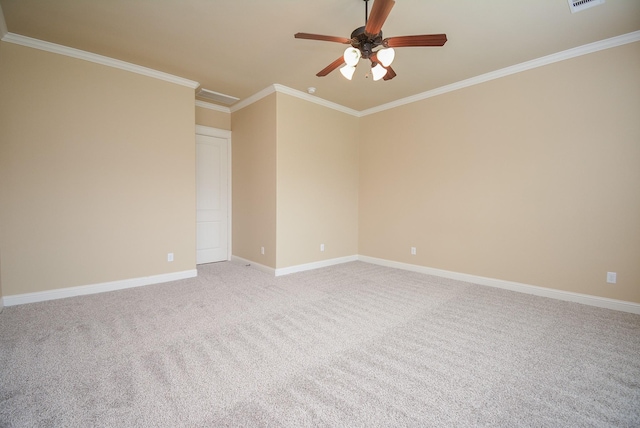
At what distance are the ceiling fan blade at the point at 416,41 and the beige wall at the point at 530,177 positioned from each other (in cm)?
217

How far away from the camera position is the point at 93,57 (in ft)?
11.4

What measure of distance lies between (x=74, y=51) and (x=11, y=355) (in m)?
3.24

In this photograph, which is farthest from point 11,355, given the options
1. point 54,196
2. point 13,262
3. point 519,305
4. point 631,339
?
point 631,339

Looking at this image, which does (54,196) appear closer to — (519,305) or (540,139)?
(519,305)

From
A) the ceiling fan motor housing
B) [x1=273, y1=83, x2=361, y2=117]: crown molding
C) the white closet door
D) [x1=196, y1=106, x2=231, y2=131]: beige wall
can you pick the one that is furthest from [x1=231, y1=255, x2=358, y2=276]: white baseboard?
the ceiling fan motor housing

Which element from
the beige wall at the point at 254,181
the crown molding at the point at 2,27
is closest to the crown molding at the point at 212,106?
the beige wall at the point at 254,181

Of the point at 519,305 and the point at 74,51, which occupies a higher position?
the point at 74,51

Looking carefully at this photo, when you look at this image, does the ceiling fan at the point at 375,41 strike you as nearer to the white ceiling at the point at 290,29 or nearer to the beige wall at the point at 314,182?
the white ceiling at the point at 290,29

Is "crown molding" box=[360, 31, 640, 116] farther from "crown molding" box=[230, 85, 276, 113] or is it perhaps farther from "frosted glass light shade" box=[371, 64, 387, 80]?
"frosted glass light shade" box=[371, 64, 387, 80]

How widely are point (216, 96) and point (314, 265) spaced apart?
10.7 ft

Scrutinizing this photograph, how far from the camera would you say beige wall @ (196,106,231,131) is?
5.11 m

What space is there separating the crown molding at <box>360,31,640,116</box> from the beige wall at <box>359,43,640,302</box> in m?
0.06

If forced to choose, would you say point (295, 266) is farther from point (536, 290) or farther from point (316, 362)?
point (536, 290)

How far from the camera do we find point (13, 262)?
10.2 ft
